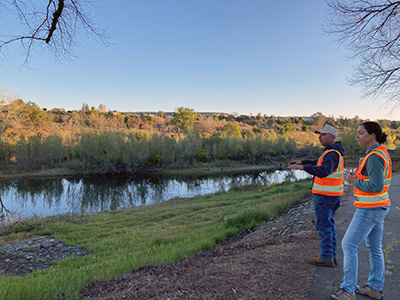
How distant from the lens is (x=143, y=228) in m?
10.1

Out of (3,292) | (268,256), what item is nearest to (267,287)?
(268,256)

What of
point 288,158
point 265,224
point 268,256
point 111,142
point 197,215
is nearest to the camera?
point 268,256

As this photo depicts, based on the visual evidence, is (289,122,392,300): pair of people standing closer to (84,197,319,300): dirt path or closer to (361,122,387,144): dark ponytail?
(361,122,387,144): dark ponytail

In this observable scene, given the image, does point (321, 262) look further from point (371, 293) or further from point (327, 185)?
point (327, 185)

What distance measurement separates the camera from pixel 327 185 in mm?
3498

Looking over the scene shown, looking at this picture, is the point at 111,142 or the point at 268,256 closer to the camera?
the point at 268,256

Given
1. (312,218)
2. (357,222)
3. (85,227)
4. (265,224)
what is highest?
(357,222)

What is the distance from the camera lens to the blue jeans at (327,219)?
356cm

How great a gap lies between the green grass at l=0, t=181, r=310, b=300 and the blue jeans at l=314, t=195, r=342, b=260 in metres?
2.67

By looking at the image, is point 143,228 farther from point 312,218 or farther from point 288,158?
point 288,158

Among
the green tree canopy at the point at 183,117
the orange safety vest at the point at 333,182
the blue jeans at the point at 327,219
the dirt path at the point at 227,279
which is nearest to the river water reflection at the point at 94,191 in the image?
the dirt path at the point at 227,279

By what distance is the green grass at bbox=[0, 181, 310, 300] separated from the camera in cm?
366

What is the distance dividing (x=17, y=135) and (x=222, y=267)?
46681 mm

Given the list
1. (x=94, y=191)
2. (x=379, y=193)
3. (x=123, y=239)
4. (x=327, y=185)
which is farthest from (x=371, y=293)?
(x=94, y=191)
